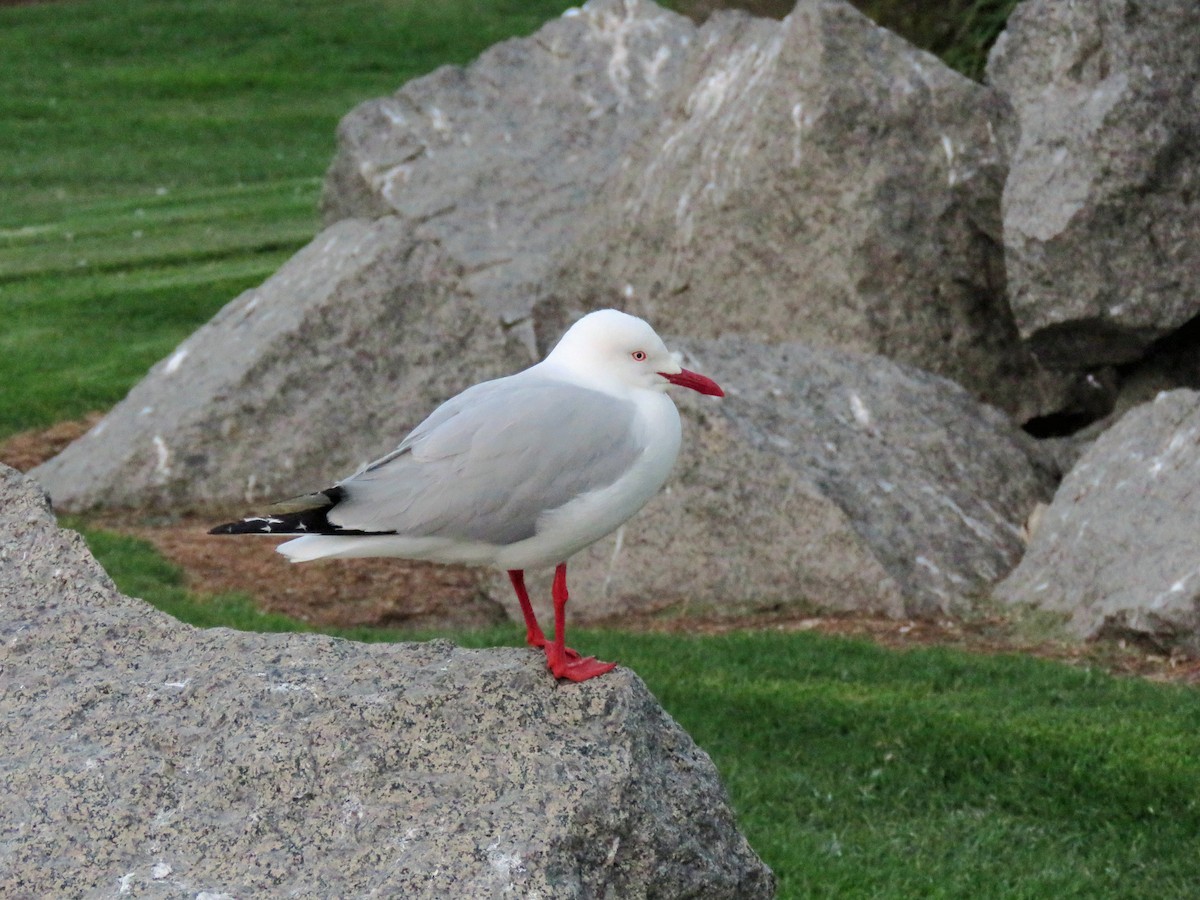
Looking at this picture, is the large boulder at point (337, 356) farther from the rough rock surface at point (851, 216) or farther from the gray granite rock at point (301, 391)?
the rough rock surface at point (851, 216)

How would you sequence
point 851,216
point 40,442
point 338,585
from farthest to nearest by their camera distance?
point 40,442 < point 851,216 < point 338,585

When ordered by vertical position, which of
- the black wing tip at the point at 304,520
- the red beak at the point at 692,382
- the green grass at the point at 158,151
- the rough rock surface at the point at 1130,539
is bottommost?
the green grass at the point at 158,151

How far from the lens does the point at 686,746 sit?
3.18m

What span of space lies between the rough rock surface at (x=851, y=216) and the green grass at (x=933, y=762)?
7.10 feet

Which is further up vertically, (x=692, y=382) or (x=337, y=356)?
(x=692, y=382)

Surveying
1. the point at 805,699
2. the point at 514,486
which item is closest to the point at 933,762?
the point at 805,699

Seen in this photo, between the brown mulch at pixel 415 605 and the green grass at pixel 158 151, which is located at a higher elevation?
the brown mulch at pixel 415 605

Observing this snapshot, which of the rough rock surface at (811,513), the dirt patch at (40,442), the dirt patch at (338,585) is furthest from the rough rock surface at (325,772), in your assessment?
the dirt patch at (40,442)

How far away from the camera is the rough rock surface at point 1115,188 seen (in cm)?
715

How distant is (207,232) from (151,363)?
3.79 meters

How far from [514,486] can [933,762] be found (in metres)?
2.44

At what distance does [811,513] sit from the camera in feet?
22.0

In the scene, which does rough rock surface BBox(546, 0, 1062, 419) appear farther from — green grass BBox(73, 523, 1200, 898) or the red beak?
the red beak

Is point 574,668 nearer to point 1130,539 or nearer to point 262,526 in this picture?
point 262,526
